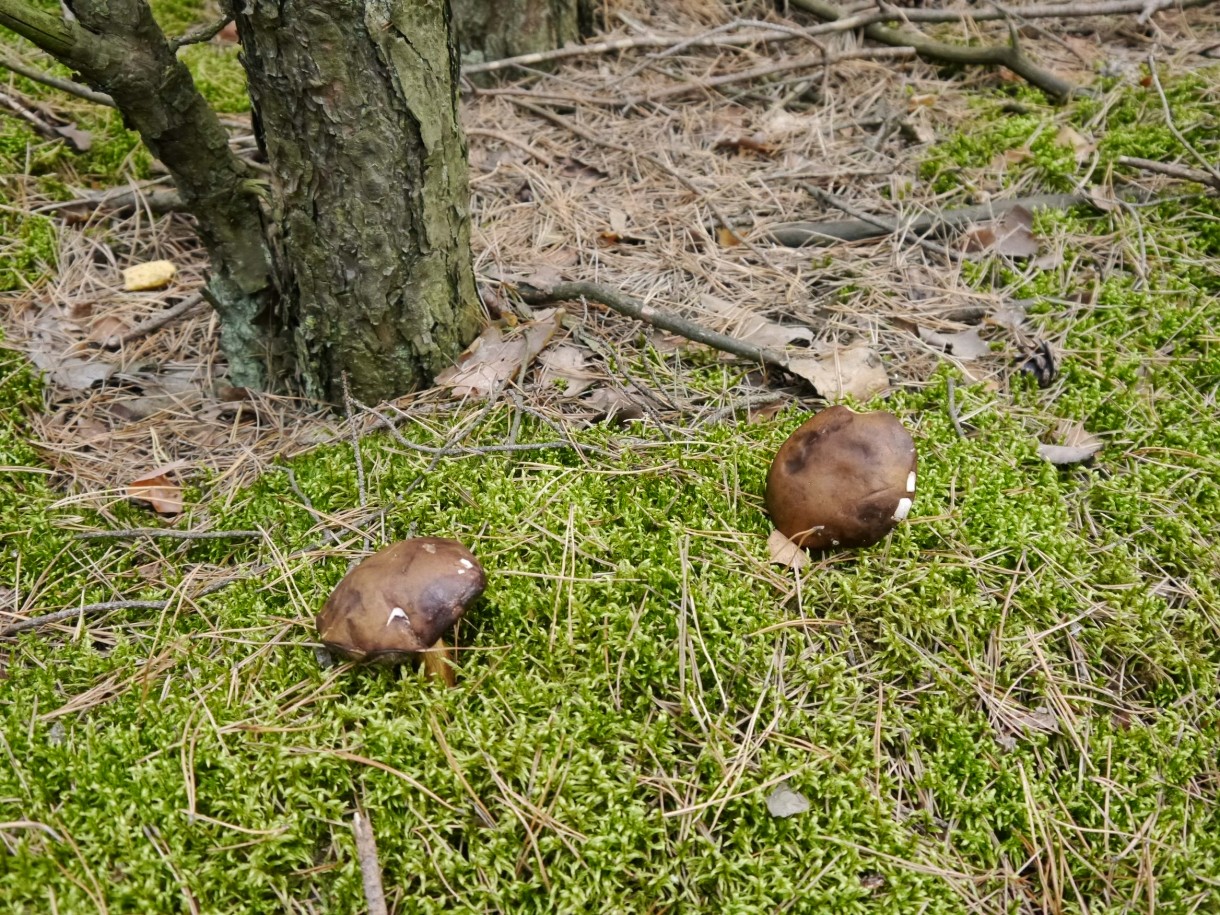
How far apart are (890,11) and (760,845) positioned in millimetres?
4242

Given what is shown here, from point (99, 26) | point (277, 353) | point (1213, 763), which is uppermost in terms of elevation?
point (99, 26)

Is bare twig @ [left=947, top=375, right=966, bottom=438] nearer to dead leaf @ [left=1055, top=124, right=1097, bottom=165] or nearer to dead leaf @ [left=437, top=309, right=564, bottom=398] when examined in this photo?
dead leaf @ [left=437, top=309, right=564, bottom=398]

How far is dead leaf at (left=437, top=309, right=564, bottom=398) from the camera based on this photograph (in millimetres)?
2783

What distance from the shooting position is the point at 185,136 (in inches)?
97.0

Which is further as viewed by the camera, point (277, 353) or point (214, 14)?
point (214, 14)

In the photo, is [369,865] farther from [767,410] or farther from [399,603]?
[767,410]

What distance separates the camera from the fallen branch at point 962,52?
412cm

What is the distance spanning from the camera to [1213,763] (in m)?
2.01

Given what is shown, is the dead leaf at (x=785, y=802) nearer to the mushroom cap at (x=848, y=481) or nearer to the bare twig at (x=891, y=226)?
the mushroom cap at (x=848, y=481)

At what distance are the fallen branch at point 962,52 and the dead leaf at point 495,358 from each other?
2826mm

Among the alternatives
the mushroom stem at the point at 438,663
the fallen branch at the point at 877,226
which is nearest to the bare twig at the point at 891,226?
the fallen branch at the point at 877,226

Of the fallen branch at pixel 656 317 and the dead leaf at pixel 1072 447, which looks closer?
the dead leaf at pixel 1072 447

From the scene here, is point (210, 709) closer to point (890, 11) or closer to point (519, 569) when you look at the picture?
point (519, 569)

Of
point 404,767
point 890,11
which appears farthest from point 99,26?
point 890,11
